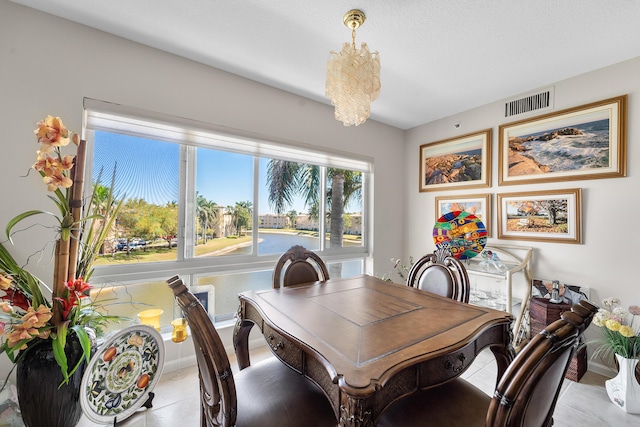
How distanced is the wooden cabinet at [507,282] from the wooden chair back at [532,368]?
2.07m

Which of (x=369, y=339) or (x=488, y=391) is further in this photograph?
(x=488, y=391)

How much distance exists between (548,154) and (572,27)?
119cm

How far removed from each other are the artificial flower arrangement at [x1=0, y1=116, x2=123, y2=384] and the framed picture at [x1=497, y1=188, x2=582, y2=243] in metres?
3.61

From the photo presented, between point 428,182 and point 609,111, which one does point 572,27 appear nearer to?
point 609,111

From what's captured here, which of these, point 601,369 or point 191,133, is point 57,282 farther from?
point 601,369

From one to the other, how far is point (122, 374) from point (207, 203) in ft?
4.65

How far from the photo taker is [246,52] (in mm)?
2164

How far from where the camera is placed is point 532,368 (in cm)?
72

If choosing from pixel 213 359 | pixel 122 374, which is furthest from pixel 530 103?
pixel 122 374

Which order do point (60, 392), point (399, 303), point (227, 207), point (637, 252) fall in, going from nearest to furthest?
point (60, 392)
point (399, 303)
point (637, 252)
point (227, 207)

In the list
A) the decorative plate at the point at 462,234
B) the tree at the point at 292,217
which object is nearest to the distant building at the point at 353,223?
the tree at the point at 292,217

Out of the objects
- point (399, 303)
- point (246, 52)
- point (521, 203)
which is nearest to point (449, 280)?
point (399, 303)

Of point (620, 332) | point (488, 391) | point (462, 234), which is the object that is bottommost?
point (488, 391)

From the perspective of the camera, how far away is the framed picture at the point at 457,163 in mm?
3111
